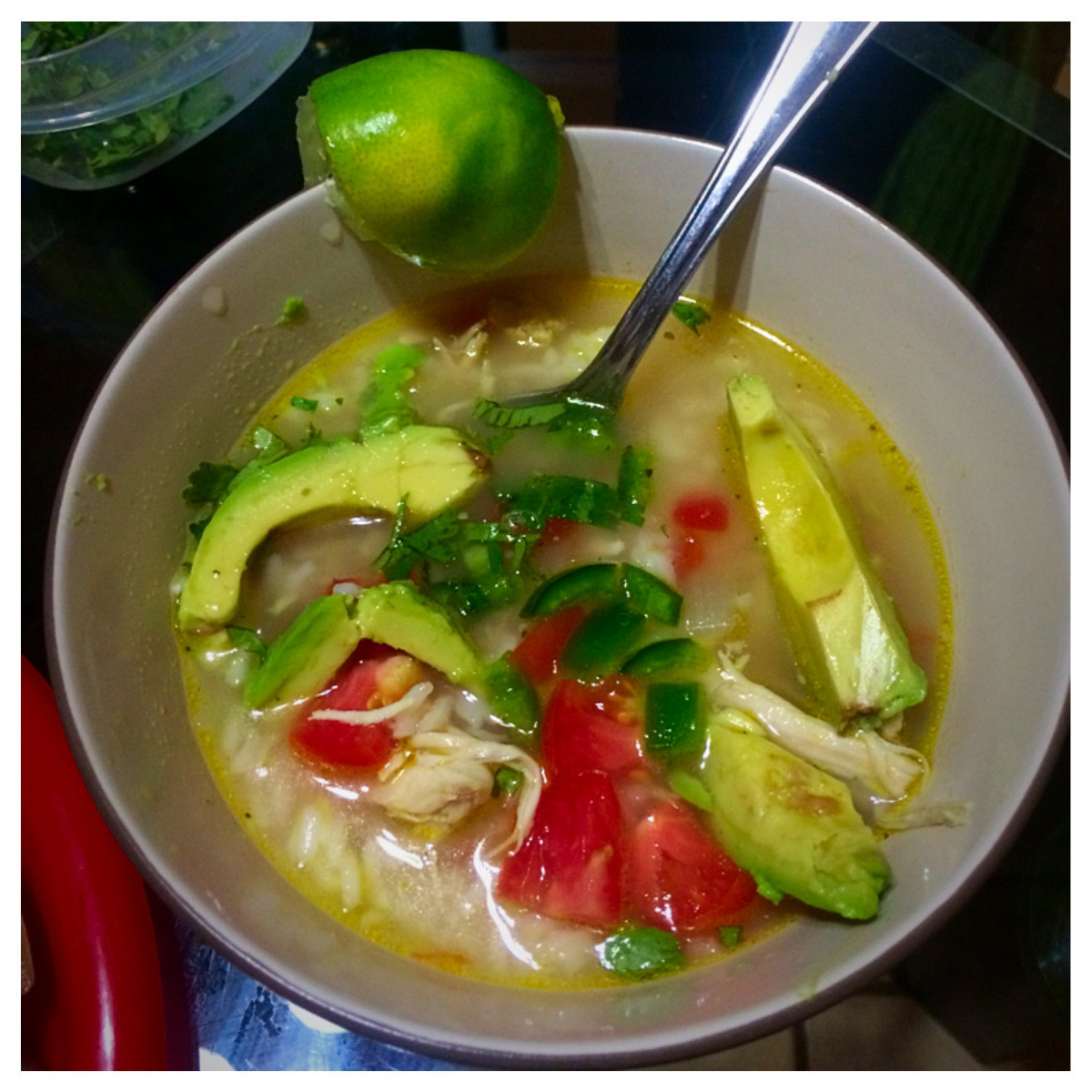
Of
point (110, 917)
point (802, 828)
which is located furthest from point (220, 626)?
point (802, 828)

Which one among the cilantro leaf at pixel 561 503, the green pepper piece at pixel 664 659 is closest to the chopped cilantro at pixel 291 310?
the cilantro leaf at pixel 561 503

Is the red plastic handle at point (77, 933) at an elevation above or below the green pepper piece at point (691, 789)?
below

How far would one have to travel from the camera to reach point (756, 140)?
41.9 inches

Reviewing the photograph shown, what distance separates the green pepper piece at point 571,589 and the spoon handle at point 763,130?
0.33 m

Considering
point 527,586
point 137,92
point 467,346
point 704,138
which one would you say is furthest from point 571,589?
point 137,92

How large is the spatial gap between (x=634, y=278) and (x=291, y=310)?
16.7 inches

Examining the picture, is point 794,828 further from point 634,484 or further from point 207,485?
point 207,485

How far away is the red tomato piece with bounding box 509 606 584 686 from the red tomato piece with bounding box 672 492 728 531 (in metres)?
0.17

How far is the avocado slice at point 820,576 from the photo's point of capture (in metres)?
0.98

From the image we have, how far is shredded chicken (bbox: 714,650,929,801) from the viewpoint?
973 millimetres

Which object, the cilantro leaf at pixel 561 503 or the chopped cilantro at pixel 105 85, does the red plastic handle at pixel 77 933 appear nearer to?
the cilantro leaf at pixel 561 503

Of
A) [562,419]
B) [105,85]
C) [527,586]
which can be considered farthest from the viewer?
[105,85]

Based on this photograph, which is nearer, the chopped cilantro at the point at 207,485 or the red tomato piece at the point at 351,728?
the red tomato piece at the point at 351,728

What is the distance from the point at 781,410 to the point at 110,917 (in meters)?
0.90
